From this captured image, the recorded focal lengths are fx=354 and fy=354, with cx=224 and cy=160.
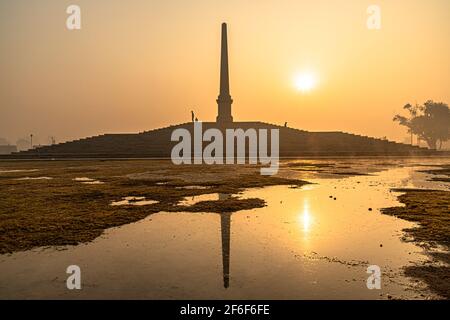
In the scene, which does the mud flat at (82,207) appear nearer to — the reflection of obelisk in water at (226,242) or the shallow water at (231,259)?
the shallow water at (231,259)

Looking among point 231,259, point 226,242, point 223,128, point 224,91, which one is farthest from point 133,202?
point 223,128

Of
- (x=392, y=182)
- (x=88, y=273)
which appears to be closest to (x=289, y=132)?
(x=392, y=182)

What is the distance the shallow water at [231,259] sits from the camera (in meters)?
5.17

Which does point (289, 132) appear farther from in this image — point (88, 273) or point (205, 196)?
point (88, 273)

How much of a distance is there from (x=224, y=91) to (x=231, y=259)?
1979 inches

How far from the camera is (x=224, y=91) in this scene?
55.3m

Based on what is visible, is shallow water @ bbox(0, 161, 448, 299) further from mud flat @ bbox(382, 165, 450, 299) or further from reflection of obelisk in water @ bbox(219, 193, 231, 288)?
mud flat @ bbox(382, 165, 450, 299)

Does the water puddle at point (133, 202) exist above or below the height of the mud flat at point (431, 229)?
above

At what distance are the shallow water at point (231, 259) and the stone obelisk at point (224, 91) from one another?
4558 centimetres

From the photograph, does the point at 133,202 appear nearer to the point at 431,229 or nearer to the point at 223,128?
the point at 431,229

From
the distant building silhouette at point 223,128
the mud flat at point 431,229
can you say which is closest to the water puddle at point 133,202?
the mud flat at point 431,229

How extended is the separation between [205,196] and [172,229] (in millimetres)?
5472

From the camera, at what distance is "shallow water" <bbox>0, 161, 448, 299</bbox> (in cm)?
517

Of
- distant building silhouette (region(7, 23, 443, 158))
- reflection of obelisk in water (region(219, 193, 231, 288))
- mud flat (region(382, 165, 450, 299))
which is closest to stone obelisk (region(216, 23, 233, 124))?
distant building silhouette (region(7, 23, 443, 158))
